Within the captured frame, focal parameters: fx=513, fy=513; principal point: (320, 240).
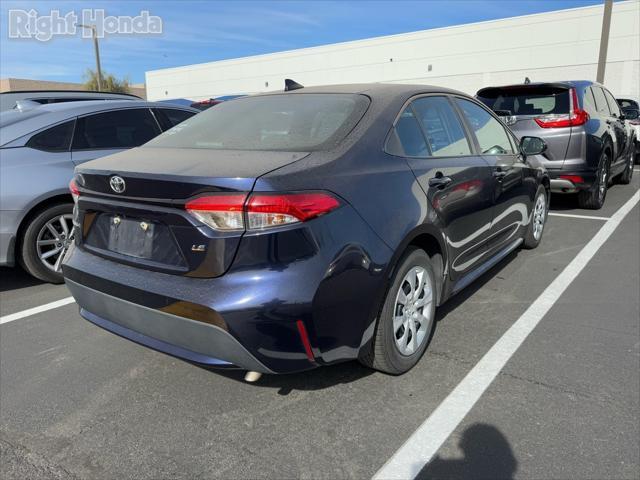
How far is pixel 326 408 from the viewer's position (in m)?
2.62

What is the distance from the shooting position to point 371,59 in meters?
38.2

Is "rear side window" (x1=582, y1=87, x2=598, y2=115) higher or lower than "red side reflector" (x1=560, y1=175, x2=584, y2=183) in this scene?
higher

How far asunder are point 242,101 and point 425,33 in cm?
3508

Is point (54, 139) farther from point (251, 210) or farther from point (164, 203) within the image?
point (251, 210)

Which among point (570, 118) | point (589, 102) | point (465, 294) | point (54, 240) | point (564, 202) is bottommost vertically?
point (465, 294)

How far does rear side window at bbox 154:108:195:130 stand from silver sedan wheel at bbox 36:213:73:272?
1547 millimetres

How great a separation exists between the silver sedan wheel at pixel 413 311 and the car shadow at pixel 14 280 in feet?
11.8

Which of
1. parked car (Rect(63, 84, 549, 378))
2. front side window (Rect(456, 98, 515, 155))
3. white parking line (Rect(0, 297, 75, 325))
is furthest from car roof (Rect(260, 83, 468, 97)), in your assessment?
white parking line (Rect(0, 297, 75, 325))

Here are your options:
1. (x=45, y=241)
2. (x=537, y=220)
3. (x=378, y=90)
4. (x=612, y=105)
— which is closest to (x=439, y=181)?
(x=378, y=90)

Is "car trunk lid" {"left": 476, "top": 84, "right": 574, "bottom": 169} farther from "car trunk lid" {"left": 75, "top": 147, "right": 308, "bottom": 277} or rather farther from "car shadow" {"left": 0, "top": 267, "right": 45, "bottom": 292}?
"car shadow" {"left": 0, "top": 267, "right": 45, "bottom": 292}

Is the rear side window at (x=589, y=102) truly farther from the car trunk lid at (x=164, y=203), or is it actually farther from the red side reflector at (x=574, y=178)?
the car trunk lid at (x=164, y=203)

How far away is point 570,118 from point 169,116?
4.83 metres

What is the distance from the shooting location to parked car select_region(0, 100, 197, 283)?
415cm

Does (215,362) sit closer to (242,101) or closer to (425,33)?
(242,101)
